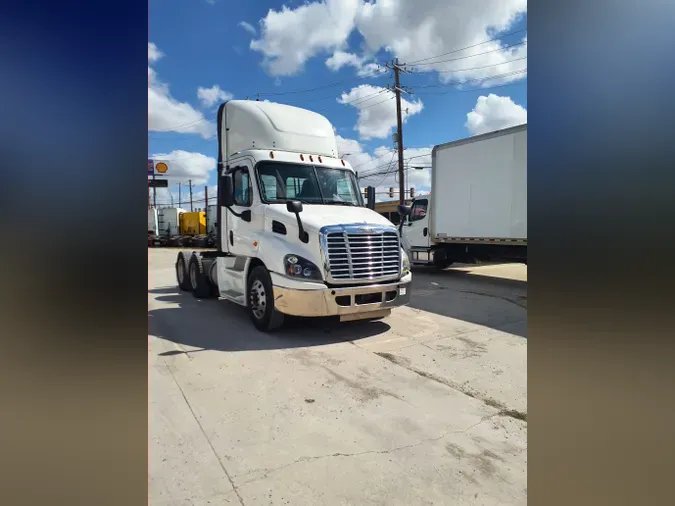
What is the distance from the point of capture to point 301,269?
19.3 feet

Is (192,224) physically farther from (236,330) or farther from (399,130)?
(236,330)

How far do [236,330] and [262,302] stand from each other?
64cm

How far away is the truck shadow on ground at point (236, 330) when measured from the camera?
589cm

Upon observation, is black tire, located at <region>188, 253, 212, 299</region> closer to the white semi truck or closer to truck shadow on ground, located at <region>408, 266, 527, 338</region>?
the white semi truck

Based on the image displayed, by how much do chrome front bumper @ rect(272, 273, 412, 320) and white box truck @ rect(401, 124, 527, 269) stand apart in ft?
13.6

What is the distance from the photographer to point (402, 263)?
6730 millimetres

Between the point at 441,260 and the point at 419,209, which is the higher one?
the point at 419,209

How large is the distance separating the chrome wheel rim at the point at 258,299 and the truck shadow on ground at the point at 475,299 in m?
3.41

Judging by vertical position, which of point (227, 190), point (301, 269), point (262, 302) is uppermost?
point (227, 190)

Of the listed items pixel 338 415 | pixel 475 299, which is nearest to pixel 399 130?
pixel 475 299

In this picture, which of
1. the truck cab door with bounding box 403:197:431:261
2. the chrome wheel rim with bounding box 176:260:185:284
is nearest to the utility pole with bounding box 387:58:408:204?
the truck cab door with bounding box 403:197:431:261

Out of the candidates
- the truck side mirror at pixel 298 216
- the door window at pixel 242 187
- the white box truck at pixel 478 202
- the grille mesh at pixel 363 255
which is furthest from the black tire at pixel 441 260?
the truck side mirror at pixel 298 216
